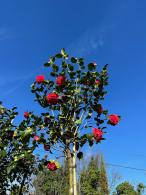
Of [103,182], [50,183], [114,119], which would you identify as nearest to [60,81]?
[114,119]

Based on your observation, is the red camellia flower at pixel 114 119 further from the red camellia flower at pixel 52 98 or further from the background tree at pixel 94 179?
the background tree at pixel 94 179

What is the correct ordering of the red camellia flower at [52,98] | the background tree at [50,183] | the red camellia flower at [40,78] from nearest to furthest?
the red camellia flower at [52,98] < the red camellia flower at [40,78] < the background tree at [50,183]

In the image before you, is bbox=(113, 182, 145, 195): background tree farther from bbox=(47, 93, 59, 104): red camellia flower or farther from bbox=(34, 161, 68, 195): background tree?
bbox=(47, 93, 59, 104): red camellia flower

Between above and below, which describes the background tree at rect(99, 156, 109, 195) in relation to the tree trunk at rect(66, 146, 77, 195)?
above

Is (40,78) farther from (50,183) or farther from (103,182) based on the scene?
(103,182)

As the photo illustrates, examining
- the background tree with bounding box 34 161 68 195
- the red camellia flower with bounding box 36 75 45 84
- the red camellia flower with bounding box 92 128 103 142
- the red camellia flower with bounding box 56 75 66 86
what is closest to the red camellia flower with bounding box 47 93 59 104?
the red camellia flower with bounding box 56 75 66 86

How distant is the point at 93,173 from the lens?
5766cm

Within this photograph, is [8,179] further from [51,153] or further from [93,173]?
[93,173]

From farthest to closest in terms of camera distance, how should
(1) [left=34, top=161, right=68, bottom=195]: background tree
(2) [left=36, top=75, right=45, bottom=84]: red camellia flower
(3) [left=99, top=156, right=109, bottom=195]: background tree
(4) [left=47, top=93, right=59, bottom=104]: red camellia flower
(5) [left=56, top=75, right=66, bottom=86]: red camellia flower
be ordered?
(3) [left=99, top=156, right=109, bottom=195]: background tree, (1) [left=34, top=161, right=68, bottom=195]: background tree, (2) [left=36, top=75, right=45, bottom=84]: red camellia flower, (5) [left=56, top=75, right=66, bottom=86]: red camellia flower, (4) [left=47, top=93, right=59, bottom=104]: red camellia flower

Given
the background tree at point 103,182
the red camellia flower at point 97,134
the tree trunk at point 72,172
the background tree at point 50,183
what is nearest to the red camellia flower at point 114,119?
the red camellia flower at point 97,134

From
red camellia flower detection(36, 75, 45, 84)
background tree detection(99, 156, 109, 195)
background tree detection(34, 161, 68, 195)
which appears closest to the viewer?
red camellia flower detection(36, 75, 45, 84)

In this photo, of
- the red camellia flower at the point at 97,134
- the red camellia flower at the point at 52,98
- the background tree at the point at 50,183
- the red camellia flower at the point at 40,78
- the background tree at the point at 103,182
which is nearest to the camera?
the red camellia flower at the point at 97,134

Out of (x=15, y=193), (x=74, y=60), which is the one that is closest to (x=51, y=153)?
(x=74, y=60)

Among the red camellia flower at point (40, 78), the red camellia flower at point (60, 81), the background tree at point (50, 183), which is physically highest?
the background tree at point (50, 183)
